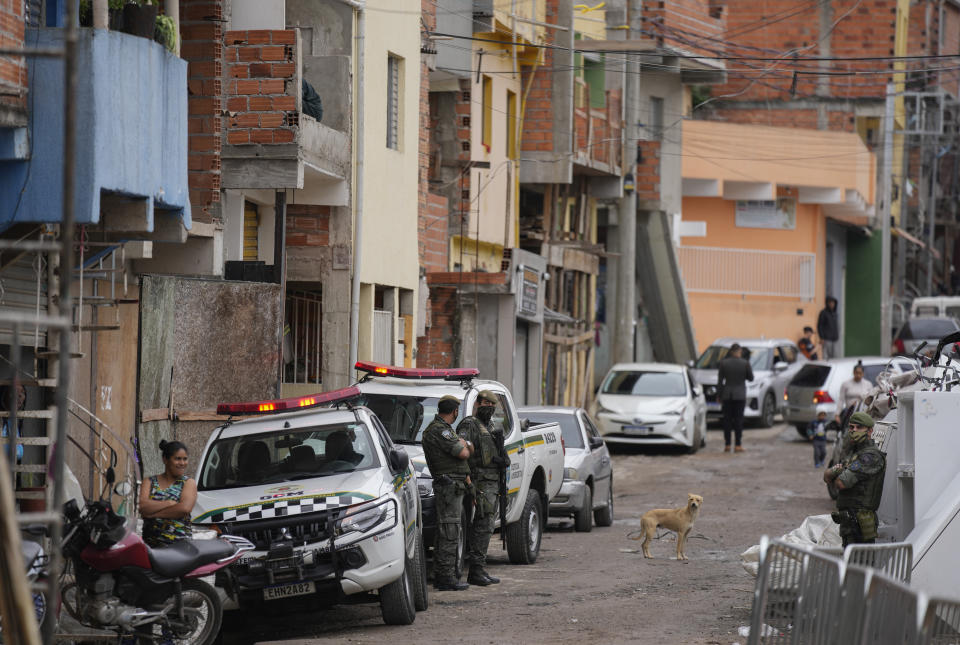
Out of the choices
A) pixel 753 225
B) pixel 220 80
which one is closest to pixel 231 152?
pixel 220 80

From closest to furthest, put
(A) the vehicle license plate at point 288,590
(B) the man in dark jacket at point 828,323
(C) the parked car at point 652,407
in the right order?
(A) the vehicle license plate at point 288,590 → (C) the parked car at point 652,407 → (B) the man in dark jacket at point 828,323

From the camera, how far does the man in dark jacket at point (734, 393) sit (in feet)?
99.1

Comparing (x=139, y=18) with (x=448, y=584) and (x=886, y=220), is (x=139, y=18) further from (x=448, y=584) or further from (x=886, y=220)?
(x=886, y=220)

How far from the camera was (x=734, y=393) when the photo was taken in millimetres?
30156

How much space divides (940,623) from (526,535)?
30.0 ft

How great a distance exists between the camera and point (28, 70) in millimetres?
12484

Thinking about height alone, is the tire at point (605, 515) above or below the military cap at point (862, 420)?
below

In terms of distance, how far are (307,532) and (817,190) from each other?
36871 millimetres

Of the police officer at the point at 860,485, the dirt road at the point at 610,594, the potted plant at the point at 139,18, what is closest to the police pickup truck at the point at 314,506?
the dirt road at the point at 610,594

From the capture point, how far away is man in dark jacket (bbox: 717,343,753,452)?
30203 mm

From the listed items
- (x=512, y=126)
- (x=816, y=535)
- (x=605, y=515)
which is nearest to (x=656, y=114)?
(x=512, y=126)

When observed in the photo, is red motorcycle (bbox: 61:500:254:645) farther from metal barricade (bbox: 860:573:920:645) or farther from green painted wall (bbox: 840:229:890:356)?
green painted wall (bbox: 840:229:890:356)

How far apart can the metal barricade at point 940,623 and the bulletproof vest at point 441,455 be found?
6800mm

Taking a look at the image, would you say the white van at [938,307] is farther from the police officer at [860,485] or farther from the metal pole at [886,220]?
the police officer at [860,485]
